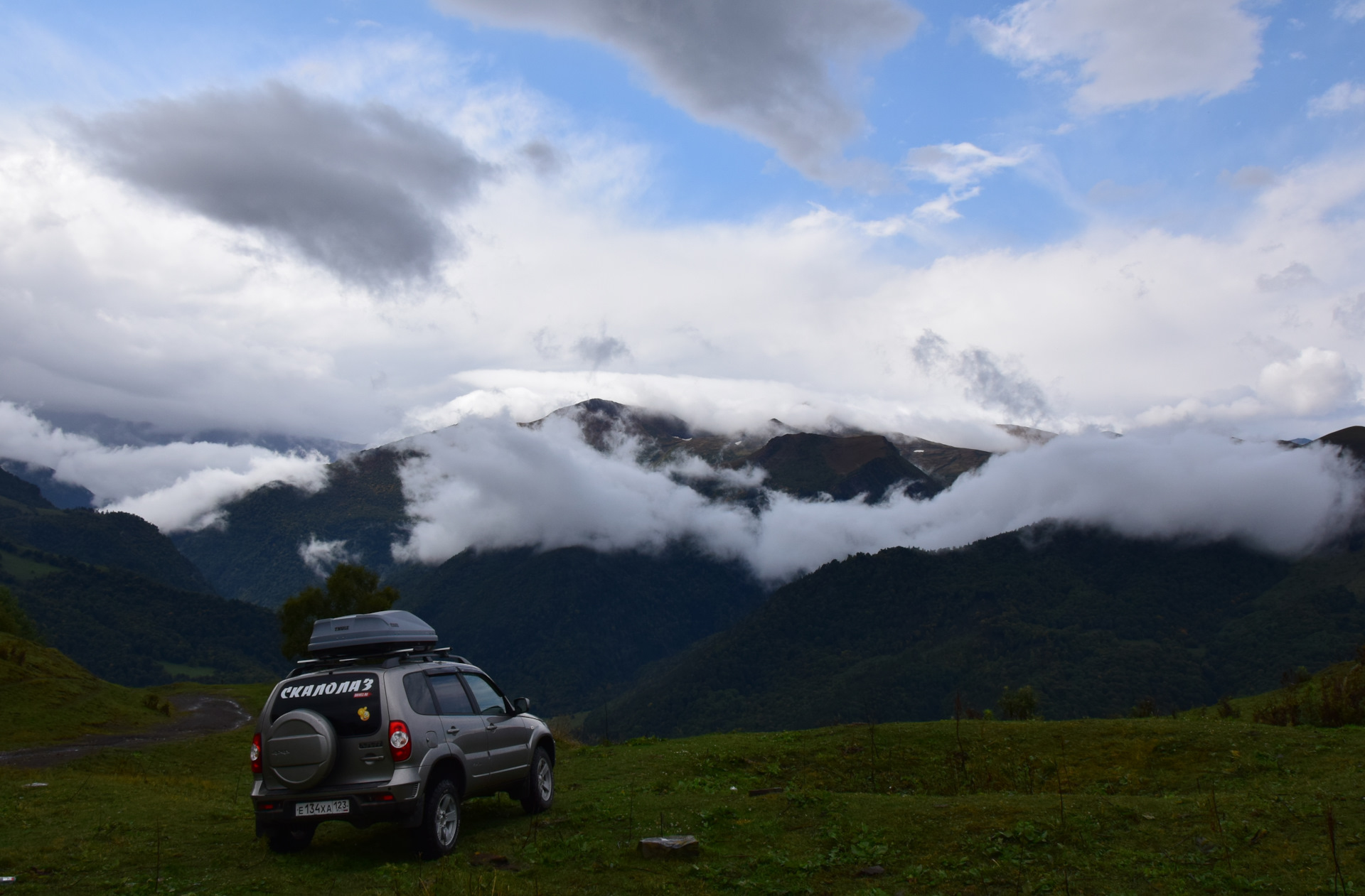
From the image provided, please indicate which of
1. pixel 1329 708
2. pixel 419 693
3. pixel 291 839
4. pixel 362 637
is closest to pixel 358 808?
pixel 419 693

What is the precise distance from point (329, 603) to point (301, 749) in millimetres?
65027

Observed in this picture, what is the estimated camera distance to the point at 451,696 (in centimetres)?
1204

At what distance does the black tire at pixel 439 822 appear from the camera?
414 inches

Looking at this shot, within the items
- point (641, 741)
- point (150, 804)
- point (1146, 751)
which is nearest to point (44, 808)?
point (150, 804)

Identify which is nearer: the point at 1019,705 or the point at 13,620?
the point at 1019,705

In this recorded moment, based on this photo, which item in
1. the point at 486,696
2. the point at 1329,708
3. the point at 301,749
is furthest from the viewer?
the point at 1329,708

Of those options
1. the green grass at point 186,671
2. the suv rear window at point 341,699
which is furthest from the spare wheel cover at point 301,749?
the green grass at point 186,671

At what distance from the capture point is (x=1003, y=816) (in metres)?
10.8

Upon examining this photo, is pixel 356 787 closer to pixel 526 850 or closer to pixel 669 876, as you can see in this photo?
pixel 526 850

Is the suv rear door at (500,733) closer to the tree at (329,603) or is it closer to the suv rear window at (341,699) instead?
the suv rear window at (341,699)

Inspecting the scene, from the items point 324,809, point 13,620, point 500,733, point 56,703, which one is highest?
point 13,620

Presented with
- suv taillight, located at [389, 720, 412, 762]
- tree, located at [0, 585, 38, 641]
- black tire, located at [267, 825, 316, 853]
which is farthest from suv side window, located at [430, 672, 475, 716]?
tree, located at [0, 585, 38, 641]

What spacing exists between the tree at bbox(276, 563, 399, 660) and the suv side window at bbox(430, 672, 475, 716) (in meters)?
58.4

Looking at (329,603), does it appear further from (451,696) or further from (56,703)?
(451,696)
